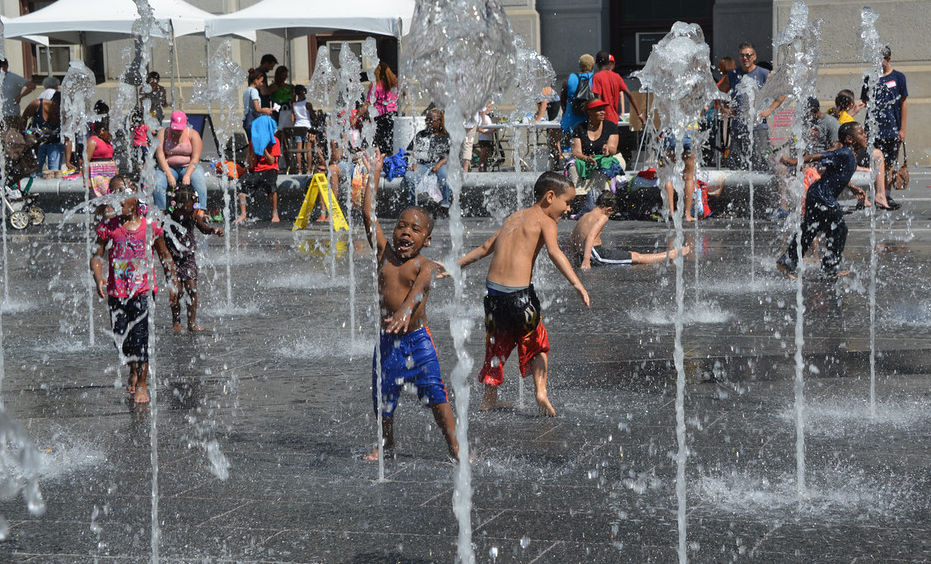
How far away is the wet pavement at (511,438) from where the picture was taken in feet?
15.3

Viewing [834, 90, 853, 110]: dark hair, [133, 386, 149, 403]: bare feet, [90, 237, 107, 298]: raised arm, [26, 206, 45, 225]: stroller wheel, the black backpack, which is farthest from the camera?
[26, 206, 45, 225]: stroller wheel

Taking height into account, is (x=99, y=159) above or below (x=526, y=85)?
below

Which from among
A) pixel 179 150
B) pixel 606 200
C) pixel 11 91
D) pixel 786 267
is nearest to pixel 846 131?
pixel 786 267

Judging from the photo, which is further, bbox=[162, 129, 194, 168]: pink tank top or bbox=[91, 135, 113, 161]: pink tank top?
bbox=[91, 135, 113, 161]: pink tank top

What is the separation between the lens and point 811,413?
21.0ft

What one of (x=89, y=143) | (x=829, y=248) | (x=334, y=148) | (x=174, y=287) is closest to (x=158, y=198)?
(x=89, y=143)

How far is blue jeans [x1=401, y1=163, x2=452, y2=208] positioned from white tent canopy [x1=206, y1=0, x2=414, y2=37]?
9.64 ft

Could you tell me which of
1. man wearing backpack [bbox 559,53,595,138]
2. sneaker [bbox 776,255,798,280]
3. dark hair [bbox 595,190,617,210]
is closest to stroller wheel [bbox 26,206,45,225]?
man wearing backpack [bbox 559,53,595,138]

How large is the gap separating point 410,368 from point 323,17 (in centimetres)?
1375

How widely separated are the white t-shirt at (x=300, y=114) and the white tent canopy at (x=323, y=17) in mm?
1122

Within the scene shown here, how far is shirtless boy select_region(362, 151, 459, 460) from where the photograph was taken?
5602mm

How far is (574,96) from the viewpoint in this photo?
55.2 ft

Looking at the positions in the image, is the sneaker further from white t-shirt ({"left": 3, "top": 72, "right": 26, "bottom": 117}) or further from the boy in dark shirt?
white t-shirt ({"left": 3, "top": 72, "right": 26, "bottom": 117})

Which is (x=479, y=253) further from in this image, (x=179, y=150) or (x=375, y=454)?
(x=179, y=150)
